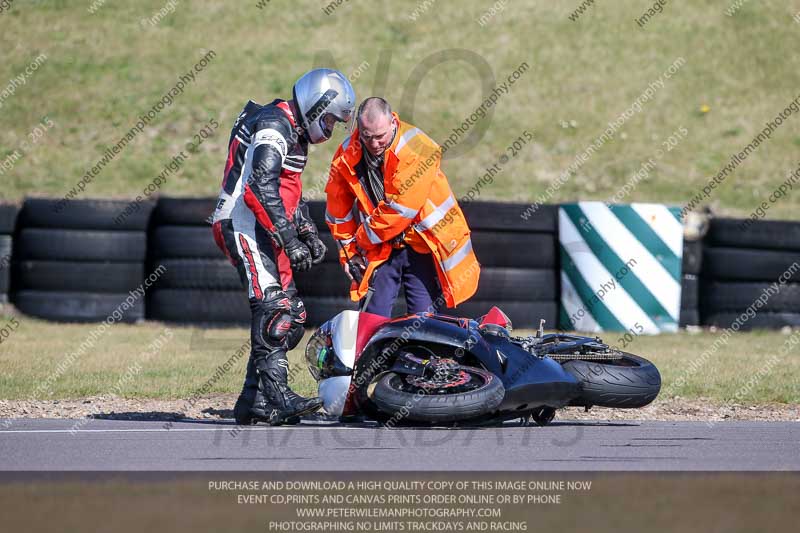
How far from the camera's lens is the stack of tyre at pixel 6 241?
506 inches

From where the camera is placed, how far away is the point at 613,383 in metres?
6.65

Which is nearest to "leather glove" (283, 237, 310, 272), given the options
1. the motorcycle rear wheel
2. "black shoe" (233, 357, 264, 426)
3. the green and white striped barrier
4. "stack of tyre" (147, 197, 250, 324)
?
"black shoe" (233, 357, 264, 426)

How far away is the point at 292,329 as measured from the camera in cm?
683

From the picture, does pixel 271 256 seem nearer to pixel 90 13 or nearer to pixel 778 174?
pixel 778 174

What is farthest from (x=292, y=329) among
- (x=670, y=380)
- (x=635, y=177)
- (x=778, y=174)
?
(x=778, y=174)

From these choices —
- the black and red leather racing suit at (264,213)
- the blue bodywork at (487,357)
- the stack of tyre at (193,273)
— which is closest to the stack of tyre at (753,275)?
the stack of tyre at (193,273)

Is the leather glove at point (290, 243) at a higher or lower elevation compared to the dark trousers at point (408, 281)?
higher

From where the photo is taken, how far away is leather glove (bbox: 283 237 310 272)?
259 inches

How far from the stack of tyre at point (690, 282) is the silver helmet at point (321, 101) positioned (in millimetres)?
6470

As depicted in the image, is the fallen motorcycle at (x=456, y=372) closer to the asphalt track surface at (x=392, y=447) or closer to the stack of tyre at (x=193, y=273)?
the asphalt track surface at (x=392, y=447)

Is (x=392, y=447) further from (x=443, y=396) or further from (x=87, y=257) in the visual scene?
(x=87, y=257)

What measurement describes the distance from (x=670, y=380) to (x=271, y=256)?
3.66 meters

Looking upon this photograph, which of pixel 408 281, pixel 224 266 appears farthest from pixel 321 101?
pixel 224 266

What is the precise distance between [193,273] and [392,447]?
6971 mm
